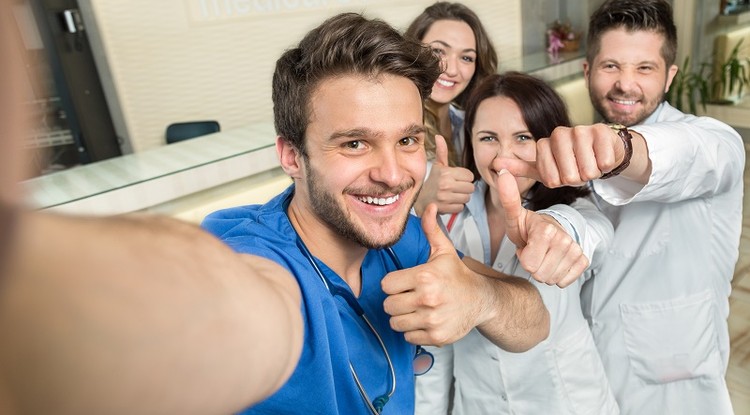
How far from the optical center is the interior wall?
363 cm

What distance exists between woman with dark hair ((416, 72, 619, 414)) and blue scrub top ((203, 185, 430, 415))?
26 centimetres

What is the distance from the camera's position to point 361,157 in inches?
43.7

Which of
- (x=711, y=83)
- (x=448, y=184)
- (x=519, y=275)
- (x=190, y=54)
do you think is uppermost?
(x=190, y=54)

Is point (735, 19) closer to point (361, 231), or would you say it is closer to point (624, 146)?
point (624, 146)

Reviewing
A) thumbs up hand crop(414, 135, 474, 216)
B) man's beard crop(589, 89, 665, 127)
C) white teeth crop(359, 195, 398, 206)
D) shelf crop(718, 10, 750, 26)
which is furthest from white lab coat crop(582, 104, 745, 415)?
shelf crop(718, 10, 750, 26)

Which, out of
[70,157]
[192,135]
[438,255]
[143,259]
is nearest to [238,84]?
[192,135]

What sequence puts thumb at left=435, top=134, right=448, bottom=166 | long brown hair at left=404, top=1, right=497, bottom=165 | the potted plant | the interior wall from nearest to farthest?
thumb at left=435, top=134, right=448, bottom=166
long brown hair at left=404, top=1, right=497, bottom=165
the interior wall
the potted plant

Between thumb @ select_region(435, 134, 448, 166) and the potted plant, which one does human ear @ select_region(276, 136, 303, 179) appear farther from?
the potted plant

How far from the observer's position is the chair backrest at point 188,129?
3797mm

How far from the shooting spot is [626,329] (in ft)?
5.13

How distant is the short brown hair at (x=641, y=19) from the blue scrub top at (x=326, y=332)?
109cm

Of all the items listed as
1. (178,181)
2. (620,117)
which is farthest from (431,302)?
(178,181)

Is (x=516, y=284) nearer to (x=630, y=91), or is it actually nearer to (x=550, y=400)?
(x=550, y=400)

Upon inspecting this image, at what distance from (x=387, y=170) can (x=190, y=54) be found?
3.41m
